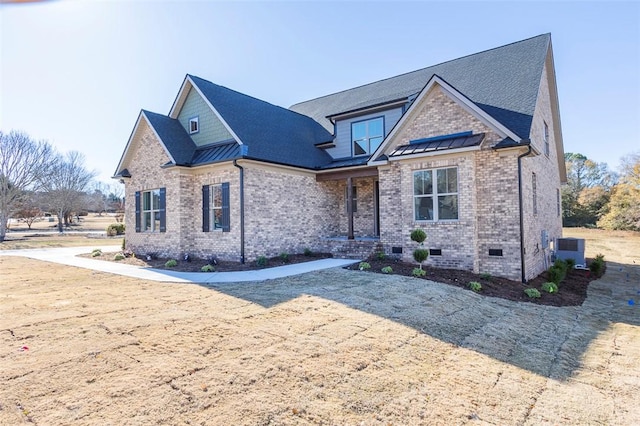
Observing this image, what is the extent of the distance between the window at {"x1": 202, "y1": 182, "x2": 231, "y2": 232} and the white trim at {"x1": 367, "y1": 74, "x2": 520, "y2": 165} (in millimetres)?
5768

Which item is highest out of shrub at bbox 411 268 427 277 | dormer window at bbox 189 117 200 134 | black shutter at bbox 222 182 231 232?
dormer window at bbox 189 117 200 134

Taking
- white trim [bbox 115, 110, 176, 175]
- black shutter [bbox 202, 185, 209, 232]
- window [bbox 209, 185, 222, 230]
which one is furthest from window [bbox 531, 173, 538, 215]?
white trim [bbox 115, 110, 176, 175]

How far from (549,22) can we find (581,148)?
142 ft

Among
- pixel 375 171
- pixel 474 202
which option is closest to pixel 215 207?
pixel 375 171

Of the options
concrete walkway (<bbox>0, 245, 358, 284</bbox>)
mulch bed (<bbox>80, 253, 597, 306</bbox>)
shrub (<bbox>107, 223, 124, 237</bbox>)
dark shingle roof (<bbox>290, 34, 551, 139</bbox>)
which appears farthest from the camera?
shrub (<bbox>107, 223, 124, 237</bbox>)

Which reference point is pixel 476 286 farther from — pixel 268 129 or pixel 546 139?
pixel 268 129

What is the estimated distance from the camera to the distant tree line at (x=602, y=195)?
3175cm

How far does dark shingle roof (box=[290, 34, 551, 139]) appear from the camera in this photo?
37.5 ft

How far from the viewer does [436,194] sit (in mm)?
11195

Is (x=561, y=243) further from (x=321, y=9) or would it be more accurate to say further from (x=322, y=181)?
(x=321, y=9)

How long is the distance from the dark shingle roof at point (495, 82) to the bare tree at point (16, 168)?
29296mm

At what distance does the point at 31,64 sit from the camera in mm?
4957

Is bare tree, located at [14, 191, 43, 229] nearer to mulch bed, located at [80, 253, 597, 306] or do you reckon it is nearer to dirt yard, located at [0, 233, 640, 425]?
mulch bed, located at [80, 253, 597, 306]

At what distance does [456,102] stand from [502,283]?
230 inches
